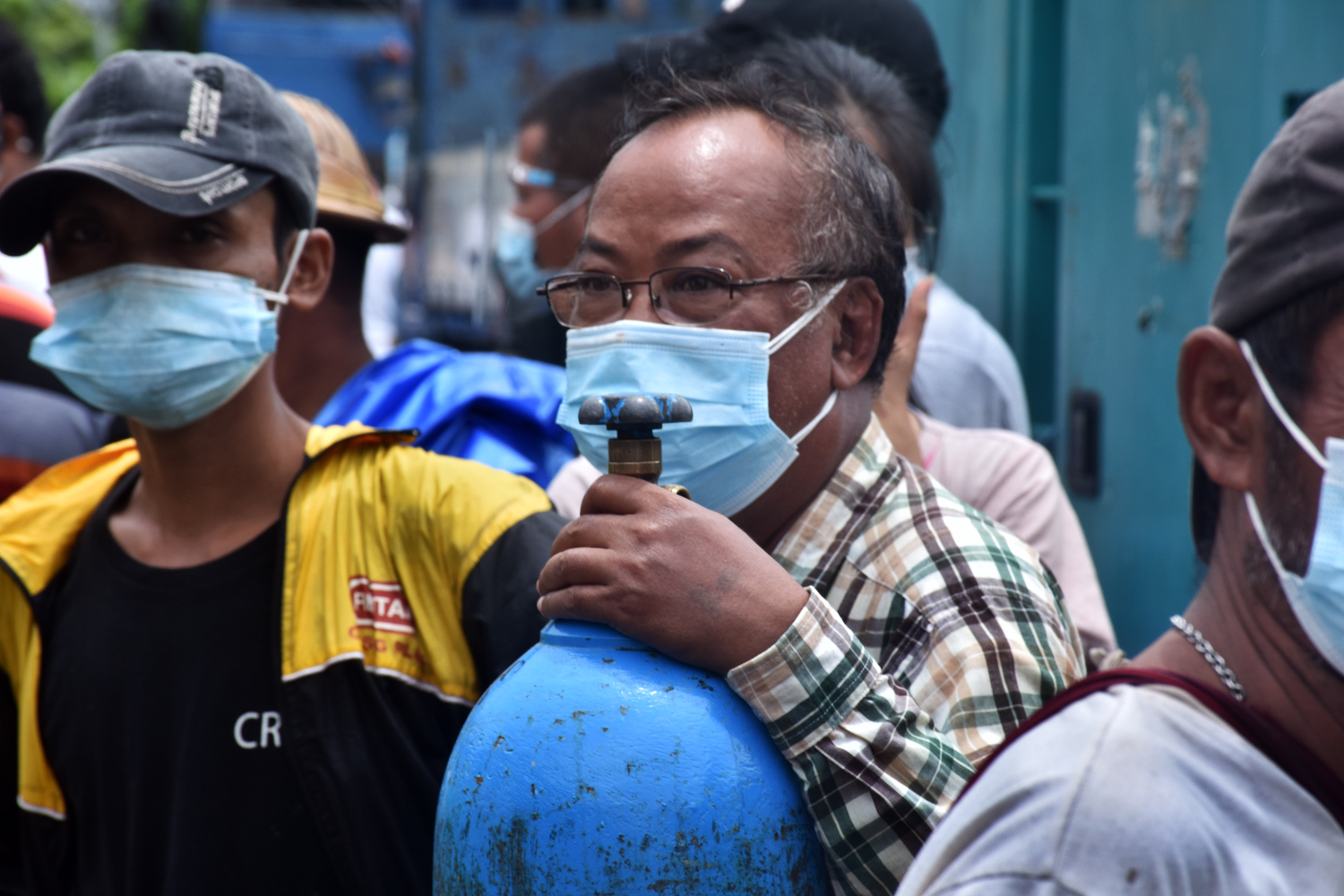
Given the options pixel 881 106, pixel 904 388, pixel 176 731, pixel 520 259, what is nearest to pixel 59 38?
pixel 520 259

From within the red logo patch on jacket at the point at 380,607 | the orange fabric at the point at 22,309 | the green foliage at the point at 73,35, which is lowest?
the red logo patch on jacket at the point at 380,607

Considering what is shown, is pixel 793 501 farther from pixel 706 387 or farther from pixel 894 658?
pixel 894 658

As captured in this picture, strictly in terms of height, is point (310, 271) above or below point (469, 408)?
above

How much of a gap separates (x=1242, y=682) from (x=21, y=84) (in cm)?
541

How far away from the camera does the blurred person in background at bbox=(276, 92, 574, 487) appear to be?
3.09m

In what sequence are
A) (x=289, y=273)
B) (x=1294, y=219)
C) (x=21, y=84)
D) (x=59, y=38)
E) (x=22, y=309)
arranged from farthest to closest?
(x=59, y=38) → (x=21, y=84) → (x=22, y=309) → (x=289, y=273) → (x=1294, y=219)

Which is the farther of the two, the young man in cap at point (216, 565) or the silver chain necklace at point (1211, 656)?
the young man in cap at point (216, 565)

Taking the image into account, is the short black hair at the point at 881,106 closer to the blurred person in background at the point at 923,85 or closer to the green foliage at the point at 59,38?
the blurred person in background at the point at 923,85

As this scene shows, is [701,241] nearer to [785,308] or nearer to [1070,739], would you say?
[785,308]

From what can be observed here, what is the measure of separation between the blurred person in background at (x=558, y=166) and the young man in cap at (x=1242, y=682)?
10.9ft

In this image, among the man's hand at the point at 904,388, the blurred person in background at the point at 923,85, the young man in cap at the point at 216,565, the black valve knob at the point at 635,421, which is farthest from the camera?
the blurred person in background at the point at 923,85

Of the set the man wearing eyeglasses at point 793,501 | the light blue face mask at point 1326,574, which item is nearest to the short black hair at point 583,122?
the man wearing eyeglasses at point 793,501

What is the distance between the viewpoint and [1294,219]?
1.21 metres

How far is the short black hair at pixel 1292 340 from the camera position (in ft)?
4.00
